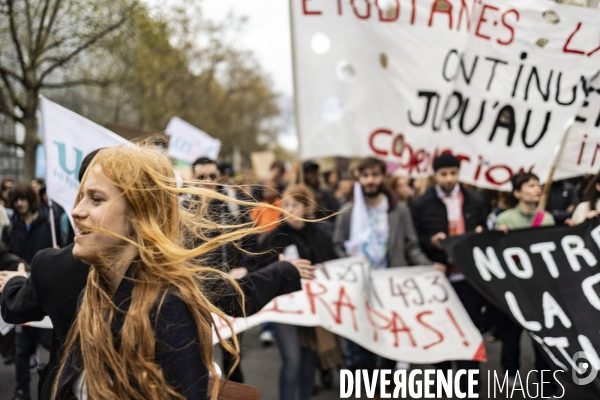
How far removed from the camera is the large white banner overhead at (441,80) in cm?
455

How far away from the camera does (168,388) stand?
1.41 m

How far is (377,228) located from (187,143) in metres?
6.86

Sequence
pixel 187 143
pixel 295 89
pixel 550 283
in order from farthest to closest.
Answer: pixel 187 143
pixel 295 89
pixel 550 283

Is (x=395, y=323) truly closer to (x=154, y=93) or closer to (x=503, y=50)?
(x=503, y=50)

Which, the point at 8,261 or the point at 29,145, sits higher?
the point at 29,145

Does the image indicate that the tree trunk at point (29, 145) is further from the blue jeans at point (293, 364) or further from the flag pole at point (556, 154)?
the flag pole at point (556, 154)

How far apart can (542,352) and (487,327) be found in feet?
3.14

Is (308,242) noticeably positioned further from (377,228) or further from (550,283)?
(550,283)

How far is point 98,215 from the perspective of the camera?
1.52 metres

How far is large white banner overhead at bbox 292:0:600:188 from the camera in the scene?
455 cm

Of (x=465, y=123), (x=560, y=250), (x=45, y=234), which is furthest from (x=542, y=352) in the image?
(x=45, y=234)

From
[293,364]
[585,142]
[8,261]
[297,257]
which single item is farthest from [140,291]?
[585,142]

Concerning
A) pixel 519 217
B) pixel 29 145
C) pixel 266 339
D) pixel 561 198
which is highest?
pixel 29 145

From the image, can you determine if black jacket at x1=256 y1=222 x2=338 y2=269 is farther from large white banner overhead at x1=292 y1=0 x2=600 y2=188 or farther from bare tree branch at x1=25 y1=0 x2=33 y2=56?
bare tree branch at x1=25 y1=0 x2=33 y2=56
